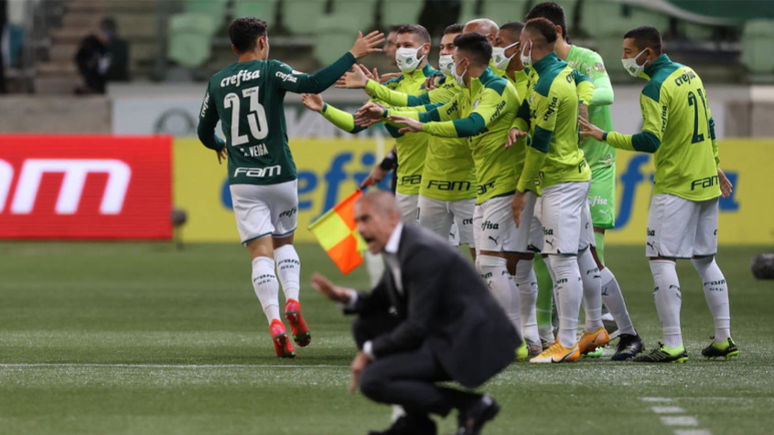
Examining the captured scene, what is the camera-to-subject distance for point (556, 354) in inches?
308

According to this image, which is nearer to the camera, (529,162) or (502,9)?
(529,162)

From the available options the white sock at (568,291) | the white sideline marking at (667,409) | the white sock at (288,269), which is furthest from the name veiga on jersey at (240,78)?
the white sideline marking at (667,409)

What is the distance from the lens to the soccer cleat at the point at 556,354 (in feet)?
25.6

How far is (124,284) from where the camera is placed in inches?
531

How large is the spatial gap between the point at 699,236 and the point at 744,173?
34.7ft

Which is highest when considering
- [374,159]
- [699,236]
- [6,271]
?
[699,236]

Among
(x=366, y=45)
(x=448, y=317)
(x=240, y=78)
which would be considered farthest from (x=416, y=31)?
(x=448, y=317)

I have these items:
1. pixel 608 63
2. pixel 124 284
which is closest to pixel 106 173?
pixel 124 284

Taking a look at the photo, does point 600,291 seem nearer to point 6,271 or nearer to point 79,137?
point 6,271

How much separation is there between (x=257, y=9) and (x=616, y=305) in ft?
47.4

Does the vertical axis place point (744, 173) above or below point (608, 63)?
below

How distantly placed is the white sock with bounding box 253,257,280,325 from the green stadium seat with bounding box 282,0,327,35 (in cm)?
1368

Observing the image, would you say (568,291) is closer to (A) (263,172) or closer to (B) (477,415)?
(A) (263,172)

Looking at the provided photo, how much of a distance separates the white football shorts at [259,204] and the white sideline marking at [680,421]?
325cm
